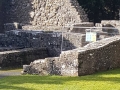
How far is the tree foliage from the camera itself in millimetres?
31344

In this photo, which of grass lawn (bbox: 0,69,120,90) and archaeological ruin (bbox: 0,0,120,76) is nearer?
grass lawn (bbox: 0,69,120,90)

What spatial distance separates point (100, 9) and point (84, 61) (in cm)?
1949

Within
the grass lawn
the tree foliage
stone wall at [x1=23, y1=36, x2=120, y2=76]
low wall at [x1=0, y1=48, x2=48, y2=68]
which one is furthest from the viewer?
the tree foliage

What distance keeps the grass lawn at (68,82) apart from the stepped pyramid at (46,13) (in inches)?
487

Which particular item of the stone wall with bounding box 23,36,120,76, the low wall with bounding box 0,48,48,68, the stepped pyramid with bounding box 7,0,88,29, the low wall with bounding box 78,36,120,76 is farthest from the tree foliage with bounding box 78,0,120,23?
the low wall with bounding box 78,36,120,76

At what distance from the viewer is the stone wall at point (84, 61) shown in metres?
13.0

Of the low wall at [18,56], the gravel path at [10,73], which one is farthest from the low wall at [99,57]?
the low wall at [18,56]

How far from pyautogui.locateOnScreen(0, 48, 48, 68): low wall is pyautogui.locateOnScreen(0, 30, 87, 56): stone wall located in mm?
826

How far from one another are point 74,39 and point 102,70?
5642 mm

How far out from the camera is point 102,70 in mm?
13570

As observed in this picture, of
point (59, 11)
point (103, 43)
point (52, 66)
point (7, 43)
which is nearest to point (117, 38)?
point (103, 43)

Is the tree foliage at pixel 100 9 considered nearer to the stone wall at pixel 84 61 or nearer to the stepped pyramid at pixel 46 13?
the stepped pyramid at pixel 46 13

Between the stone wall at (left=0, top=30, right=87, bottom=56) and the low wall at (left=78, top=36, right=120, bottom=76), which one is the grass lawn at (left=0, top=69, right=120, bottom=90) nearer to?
the low wall at (left=78, top=36, right=120, bottom=76)

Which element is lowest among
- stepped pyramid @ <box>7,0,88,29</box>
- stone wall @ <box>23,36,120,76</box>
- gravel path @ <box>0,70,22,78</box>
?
gravel path @ <box>0,70,22,78</box>
